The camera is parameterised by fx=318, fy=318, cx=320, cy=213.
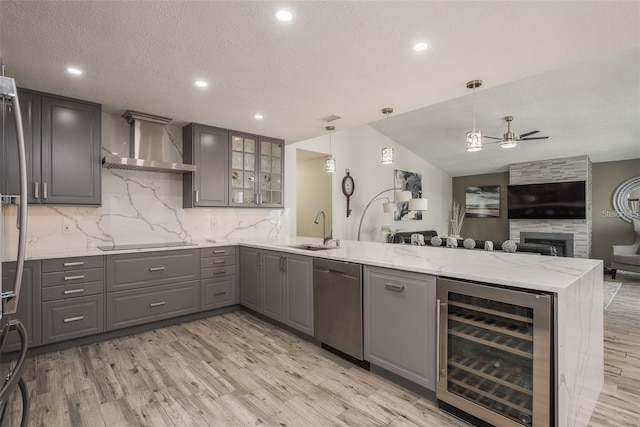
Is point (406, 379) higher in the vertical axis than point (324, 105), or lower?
lower

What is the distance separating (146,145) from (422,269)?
10.4 feet

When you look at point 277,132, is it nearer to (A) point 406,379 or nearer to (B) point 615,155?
(A) point 406,379

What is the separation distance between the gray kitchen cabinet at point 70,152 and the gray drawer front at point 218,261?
119 cm

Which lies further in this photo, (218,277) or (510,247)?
(218,277)

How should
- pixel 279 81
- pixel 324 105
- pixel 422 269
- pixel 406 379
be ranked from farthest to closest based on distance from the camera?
pixel 324 105
pixel 279 81
pixel 406 379
pixel 422 269

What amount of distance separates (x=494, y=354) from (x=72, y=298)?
10.9 ft

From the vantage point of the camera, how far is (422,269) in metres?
1.96

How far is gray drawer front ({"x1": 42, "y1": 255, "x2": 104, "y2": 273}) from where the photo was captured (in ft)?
8.86

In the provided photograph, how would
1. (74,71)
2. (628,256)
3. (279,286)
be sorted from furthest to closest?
(628,256), (279,286), (74,71)

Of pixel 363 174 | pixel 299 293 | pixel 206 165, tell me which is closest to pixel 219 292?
A: pixel 299 293

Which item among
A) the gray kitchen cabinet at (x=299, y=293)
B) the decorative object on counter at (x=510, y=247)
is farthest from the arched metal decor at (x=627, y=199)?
the gray kitchen cabinet at (x=299, y=293)

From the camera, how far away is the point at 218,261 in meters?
3.72

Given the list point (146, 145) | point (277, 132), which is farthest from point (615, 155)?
point (146, 145)

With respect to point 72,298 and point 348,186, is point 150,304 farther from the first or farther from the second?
point 348,186
